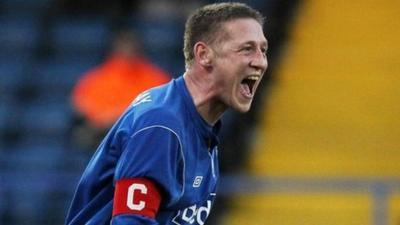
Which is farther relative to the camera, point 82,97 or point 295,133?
point 295,133

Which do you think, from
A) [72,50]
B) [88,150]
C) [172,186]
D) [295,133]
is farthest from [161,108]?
[72,50]

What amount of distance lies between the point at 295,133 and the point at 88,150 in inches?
77.7

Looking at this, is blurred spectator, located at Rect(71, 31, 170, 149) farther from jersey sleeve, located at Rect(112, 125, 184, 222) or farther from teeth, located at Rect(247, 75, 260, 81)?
jersey sleeve, located at Rect(112, 125, 184, 222)

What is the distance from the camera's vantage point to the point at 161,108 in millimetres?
4148

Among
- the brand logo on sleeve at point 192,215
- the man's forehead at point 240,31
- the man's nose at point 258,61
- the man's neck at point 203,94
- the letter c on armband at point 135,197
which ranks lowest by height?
the brand logo on sleeve at point 192,215

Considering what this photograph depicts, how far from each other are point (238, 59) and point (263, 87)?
6116mm

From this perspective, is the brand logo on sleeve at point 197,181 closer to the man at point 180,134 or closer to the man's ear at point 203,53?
the man at point 180,134

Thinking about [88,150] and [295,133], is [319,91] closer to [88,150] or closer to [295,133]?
[295,133]

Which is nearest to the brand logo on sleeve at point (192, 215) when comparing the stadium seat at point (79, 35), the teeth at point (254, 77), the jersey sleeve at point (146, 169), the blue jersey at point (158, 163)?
the blue jersey at point (158, 163)

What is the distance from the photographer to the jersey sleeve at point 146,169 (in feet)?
13.2

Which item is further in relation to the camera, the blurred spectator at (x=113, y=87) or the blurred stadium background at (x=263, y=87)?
the blurred stadium background at (x=263, y=87)

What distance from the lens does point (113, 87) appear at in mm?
9242

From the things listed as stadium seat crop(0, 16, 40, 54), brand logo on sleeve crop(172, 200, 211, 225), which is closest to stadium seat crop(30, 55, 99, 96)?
stadium seat crop(0, 16, 40, 54)

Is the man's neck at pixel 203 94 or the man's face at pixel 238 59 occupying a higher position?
the man's face at pixel 238 59
